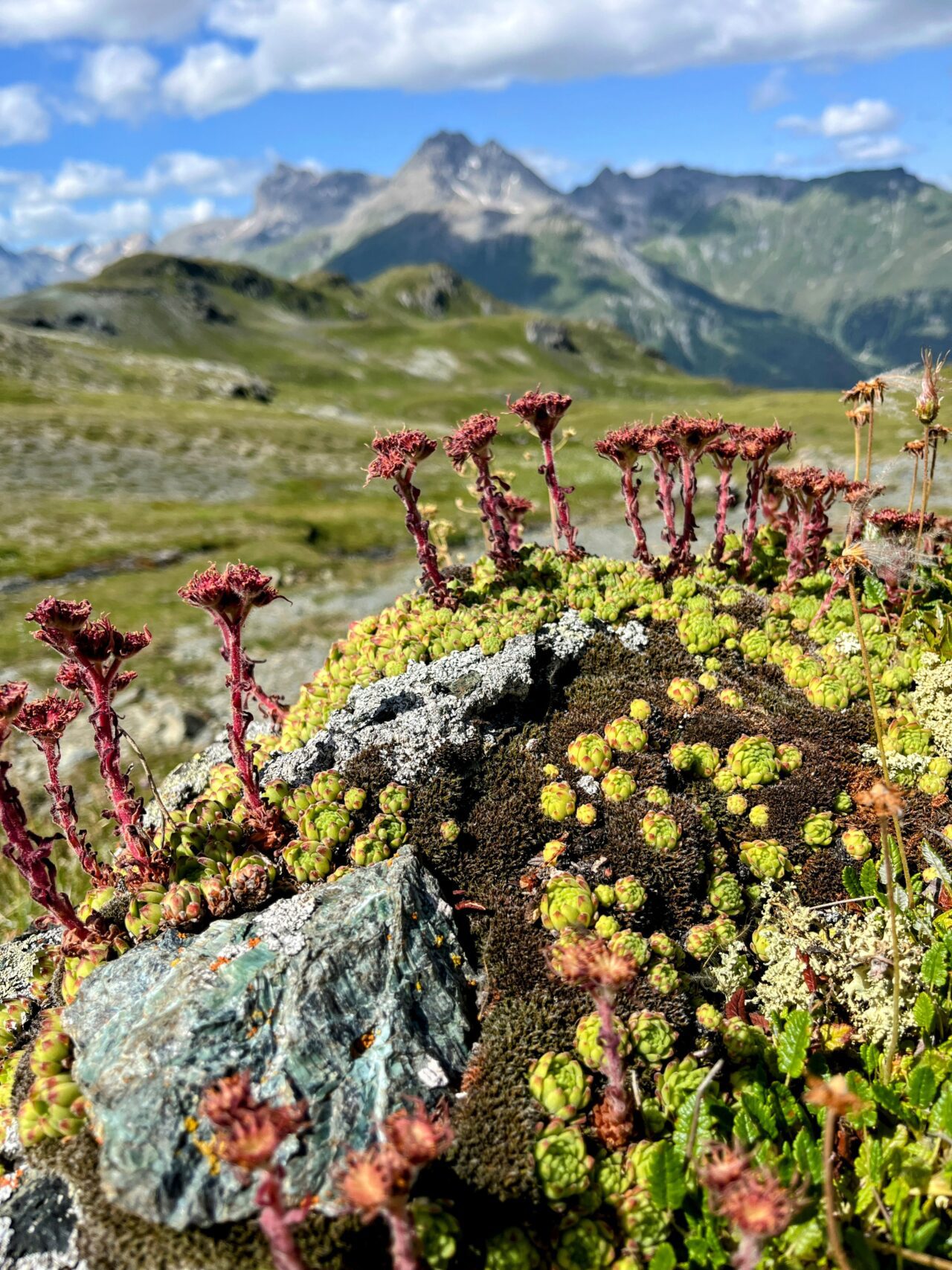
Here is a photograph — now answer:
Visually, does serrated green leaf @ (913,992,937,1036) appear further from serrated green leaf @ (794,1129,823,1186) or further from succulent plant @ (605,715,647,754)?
succulent plant @ (605,715,647,754)

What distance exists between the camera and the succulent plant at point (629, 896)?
5.23 meters

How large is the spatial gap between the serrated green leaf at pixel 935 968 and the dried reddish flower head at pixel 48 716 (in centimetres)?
580

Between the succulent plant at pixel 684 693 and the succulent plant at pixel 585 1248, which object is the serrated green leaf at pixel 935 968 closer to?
the succulent plant at pixel 585 1248

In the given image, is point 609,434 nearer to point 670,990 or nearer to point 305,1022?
point 670,990

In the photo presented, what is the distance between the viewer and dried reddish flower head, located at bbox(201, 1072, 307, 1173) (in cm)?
260

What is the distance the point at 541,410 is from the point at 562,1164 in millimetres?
5880

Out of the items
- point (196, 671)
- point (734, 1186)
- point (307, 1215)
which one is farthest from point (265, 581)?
point (196, 671)

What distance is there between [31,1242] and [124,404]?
108 m

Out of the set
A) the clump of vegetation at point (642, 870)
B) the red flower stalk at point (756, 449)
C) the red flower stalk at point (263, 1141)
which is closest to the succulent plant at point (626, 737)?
the clump of vegetation at point (642, 870)

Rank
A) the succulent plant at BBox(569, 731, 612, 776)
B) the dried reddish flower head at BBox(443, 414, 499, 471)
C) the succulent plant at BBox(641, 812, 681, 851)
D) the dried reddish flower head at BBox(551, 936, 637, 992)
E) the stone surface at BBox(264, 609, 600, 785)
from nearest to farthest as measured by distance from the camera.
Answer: the dried reddish flower head at BBox(551, 936, 637, 992) → the succulent plant at BBox(641, 812, 681, 851) → the succulent plant at BBox(569, 731, 612, 776) → the stone surface at BBox(264, 609, 600, 785) → the dried reddish flower head at BBox(443, 414, 499, 471)

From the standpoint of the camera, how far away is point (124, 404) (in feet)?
320

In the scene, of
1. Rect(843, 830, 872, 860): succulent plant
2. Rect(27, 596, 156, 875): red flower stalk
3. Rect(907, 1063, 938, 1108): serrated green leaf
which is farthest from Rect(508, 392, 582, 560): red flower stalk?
Rect(907, 1063, 938, 1108): serrated green leaf

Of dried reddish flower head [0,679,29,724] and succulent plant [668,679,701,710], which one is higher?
dried reddish flower head [0,679,29,724]

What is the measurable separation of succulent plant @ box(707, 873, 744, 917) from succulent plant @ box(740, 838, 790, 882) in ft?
0.92
